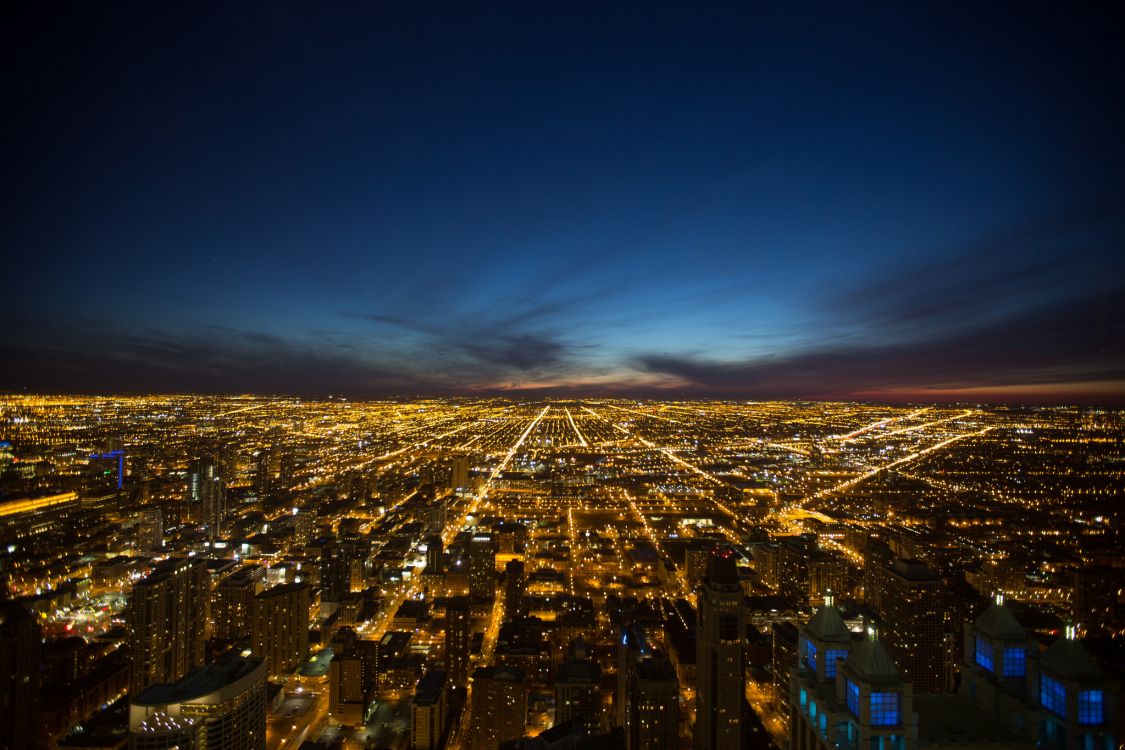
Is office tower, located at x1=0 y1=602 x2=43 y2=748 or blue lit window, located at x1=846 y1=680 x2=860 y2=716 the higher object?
blue lit window, located at x1=846 y1=680 x2=860 y2=716

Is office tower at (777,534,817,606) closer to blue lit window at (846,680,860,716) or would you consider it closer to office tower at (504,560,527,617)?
office tower at (504,560,527,617)

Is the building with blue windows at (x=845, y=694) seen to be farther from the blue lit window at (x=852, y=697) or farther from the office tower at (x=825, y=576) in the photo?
the office tower at (x=825, y=576)

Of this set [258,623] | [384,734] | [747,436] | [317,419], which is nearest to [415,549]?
[258,623]

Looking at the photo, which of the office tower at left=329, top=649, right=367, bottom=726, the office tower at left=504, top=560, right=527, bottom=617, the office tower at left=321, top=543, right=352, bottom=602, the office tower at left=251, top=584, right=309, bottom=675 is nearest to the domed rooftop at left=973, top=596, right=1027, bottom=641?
the office tower at left=329, top=649, right=367, bottom=726

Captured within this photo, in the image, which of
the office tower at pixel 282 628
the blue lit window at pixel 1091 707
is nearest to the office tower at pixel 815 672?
the blue lit window at pixel 1091 707

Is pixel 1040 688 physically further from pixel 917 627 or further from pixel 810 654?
pixel 917 627

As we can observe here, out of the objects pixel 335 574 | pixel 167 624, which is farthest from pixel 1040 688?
pixel 335 574
